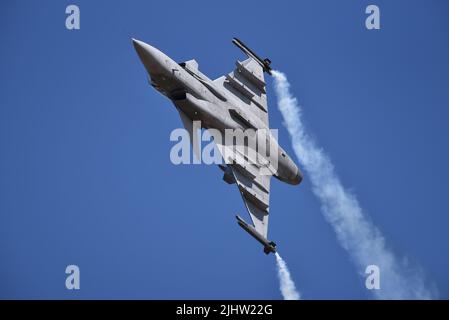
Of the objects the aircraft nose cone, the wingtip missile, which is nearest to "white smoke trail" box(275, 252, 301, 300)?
the wingtip missile

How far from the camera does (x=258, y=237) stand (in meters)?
55.4

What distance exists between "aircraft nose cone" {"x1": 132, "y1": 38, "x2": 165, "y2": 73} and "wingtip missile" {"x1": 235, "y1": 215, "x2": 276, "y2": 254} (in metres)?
9.80

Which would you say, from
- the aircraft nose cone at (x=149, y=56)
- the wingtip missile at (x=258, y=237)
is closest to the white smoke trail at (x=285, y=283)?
the wingtip missile at (x=258, y=237)

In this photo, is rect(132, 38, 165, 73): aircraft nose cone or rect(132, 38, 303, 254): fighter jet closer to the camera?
rect(132, 38, 165, 73): aircraft nose cone

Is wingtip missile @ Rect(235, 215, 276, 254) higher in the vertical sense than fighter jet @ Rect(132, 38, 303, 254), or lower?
lower

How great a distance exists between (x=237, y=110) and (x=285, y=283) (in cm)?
1063

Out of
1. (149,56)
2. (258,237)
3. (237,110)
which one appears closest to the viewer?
(149,56)

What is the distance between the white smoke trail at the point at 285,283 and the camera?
5588 centimetres

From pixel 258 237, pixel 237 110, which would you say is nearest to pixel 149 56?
pixel 237 110

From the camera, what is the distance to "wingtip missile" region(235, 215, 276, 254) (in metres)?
54.9

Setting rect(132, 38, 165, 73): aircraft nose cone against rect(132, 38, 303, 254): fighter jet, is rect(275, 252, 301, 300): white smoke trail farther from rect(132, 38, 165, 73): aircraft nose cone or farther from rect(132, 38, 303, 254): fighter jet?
rect(132, 38, 165, 73): aircraft nose cone

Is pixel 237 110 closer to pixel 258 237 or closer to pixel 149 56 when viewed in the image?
pixel 149 56
